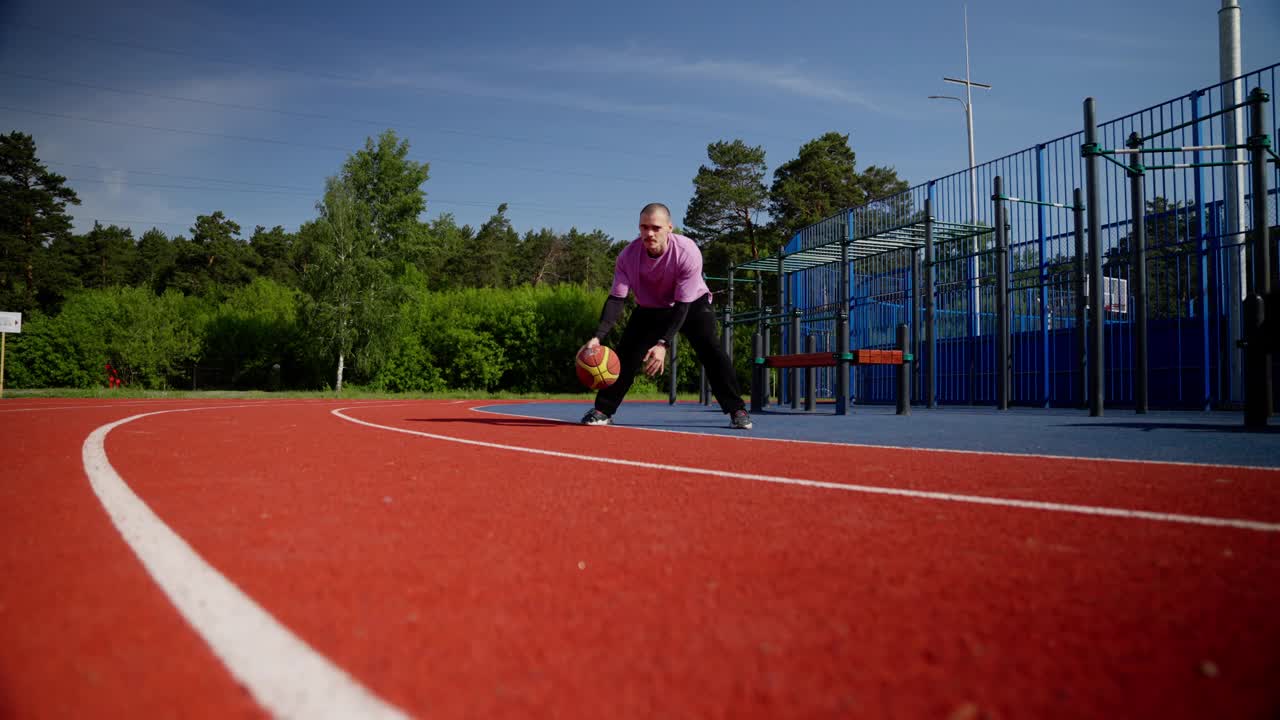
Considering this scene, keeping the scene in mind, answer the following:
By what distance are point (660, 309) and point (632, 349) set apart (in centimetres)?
56

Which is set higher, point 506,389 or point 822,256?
point 822,256

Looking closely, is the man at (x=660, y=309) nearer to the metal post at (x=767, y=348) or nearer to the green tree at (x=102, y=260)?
the metal post at (x=767, y=348)

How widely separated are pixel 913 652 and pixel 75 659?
1.61 meters

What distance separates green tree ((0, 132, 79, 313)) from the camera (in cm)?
4166

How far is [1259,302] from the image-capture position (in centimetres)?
618

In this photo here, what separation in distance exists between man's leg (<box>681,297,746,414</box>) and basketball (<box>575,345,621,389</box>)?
869 mm

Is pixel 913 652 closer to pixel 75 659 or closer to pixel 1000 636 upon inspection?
pixel 1000 636

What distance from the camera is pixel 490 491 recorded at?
344 cm

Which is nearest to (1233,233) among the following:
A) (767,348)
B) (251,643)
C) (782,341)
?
(767,348)

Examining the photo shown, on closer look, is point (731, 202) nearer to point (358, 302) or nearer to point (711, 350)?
point (358, 302)

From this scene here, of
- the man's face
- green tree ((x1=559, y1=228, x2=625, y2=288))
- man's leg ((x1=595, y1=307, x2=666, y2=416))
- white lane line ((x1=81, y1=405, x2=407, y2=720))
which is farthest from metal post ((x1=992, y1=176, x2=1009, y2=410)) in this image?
green tree ((x1=559, y1=228, x2=625, y2=288))

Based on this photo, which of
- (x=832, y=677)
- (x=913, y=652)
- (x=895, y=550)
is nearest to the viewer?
(x=832, y=677)

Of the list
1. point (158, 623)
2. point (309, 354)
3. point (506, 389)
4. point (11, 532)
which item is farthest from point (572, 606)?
point (309, 354)

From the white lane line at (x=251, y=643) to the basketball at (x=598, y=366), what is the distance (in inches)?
213
